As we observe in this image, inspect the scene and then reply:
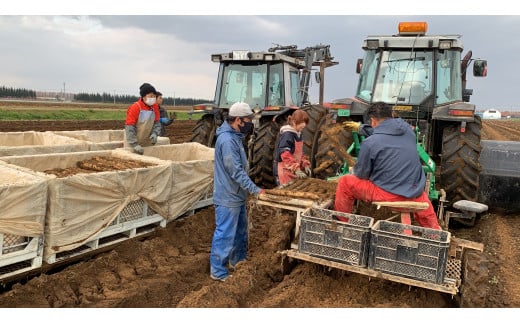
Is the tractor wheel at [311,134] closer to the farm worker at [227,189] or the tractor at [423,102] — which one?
the tractor at [423,102]

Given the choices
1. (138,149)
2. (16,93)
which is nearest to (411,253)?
(138,149)

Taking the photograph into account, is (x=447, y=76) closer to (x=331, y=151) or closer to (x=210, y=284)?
(x=331, y=151)

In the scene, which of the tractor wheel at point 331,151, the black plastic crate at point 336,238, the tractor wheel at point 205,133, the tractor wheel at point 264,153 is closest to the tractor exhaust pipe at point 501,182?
the tractor wheel at point 331,151

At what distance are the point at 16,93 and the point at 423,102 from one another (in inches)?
2316

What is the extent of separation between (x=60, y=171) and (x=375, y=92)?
442cm

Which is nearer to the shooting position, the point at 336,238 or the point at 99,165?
the point at 336,238

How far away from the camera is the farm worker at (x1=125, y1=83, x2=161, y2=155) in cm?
604

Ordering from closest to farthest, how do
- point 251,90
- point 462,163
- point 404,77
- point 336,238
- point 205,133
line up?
point 336,238 → point 462,163 → point 404,77 → point 205,133 → point 251,90

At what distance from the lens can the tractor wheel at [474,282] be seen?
Answer: 124 inches

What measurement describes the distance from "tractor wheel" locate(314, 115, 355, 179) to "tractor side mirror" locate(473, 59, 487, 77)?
2.49m

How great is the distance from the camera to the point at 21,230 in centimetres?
368

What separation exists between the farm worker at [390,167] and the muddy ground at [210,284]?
2.36 feet

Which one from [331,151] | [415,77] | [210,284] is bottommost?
[210,284]

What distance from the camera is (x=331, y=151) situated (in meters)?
5.87
